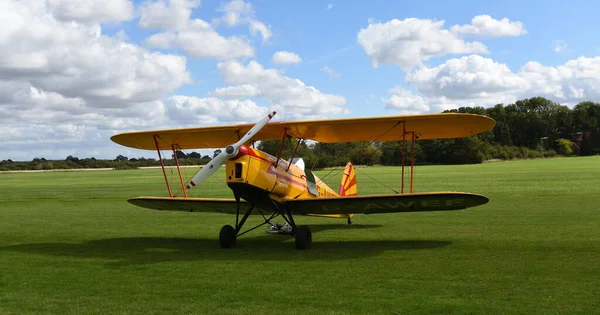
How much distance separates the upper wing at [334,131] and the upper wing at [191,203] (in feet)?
4.44

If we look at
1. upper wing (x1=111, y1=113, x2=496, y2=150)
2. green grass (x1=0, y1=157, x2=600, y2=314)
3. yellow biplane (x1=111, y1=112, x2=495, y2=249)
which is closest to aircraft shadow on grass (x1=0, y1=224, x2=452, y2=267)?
green grass (x1=0, y1=157, x2=600, y2=314)

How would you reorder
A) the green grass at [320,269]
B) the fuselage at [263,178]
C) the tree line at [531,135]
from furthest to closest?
the tree line at [531,135] → the fuselage at [263,178] → the green grass at [320,269]

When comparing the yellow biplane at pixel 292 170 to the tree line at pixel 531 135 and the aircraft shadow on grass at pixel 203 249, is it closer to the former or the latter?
the aircraft shadow on grass at pixel 203 249

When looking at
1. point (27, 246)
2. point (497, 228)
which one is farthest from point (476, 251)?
point (27, 246)

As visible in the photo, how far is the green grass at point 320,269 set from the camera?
617cm

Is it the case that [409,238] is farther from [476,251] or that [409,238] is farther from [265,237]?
[265,237]

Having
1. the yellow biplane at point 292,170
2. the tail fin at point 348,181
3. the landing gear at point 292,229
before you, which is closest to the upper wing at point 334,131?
the yellow biplane at point 292,170

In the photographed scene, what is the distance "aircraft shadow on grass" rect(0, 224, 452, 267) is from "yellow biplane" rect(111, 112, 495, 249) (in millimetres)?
479

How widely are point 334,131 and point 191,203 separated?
3.42 meters

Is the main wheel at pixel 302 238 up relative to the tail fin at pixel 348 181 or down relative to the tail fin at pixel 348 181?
down

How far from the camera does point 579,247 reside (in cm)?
962

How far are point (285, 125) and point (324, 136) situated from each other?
4.97ft

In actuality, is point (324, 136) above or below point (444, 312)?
above

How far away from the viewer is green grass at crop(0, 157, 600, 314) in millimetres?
6172
